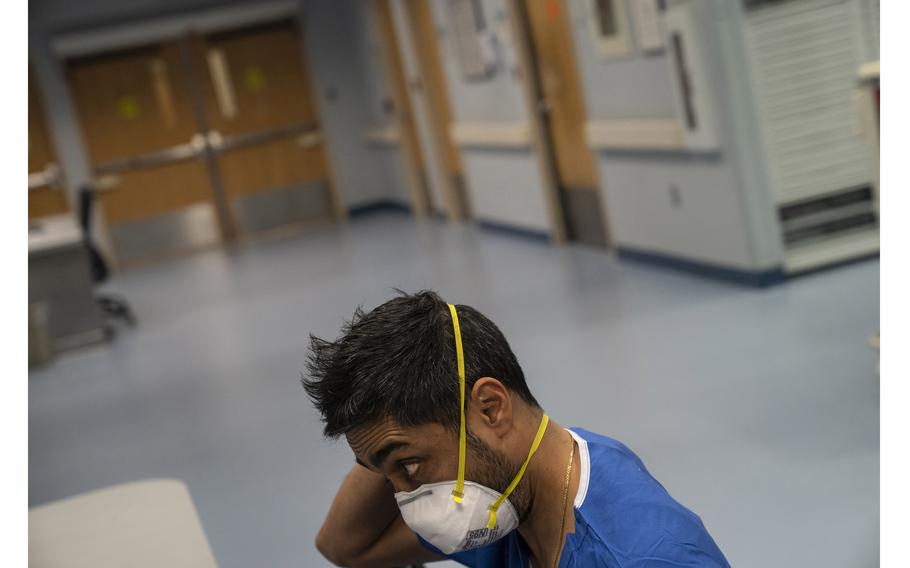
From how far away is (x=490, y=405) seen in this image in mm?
1517

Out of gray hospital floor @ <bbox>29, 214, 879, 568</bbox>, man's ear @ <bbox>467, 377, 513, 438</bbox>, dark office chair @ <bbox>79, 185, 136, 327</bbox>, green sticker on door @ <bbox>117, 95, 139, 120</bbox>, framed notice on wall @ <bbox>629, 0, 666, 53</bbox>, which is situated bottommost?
gray hospital floor @ <bbox>29, 214, 879, 568</bbox>

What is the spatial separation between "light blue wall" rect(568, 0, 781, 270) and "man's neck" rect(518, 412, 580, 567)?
4683mm

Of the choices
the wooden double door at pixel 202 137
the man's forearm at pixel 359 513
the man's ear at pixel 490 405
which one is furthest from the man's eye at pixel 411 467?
the wooden double door at pixel 202 137

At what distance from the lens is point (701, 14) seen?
5.89 m

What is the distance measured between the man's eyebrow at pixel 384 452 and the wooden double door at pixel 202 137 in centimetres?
1419

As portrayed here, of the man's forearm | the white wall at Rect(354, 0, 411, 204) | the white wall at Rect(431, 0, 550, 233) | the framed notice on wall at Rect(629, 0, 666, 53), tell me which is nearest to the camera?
the man's forearm

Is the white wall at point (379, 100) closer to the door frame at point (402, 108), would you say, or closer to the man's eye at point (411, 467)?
the door frame at point (402, 108)

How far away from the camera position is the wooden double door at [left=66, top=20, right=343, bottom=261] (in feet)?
49.1

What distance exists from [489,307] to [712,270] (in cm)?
153

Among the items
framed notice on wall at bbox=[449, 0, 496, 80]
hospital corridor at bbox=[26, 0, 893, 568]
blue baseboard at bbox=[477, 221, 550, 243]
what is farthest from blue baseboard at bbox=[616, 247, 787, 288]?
framed notice on wall at bbox=[449, 0, 496, 80]

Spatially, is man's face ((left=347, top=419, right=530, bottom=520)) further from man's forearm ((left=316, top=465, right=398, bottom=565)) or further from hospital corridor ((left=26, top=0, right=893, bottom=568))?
man's forearm ((left=316, top=465, right=398, bottom=565))

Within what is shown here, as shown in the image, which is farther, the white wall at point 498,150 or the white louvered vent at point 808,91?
the white wall at point 498,150

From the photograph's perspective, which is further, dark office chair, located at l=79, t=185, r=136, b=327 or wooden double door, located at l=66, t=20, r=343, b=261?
wooden double door, located at l=66, t=20, r=343, b=261

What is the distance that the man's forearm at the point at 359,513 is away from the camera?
6.49 ft
